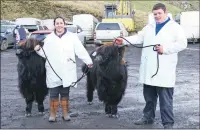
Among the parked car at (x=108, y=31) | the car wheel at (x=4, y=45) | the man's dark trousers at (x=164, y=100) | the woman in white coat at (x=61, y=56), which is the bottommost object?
the car wheel at (x=4, y=45)

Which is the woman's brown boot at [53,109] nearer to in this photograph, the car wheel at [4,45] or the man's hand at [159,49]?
the man's hand at [159,49]

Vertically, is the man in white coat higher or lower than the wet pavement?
higher

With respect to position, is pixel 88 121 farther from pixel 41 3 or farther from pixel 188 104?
pixel 41 3

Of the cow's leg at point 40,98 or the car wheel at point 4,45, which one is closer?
the cow's leg at point 40,98

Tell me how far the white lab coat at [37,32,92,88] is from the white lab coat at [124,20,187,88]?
4.33 ft

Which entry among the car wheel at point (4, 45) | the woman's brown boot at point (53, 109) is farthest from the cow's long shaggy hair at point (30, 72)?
the car wheel at point (4, 45)

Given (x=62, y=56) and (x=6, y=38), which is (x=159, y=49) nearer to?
(x=62, y=56)

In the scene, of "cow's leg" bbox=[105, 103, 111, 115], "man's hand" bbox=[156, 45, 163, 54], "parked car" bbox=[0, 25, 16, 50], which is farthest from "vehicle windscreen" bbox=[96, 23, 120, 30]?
"man's hand" bbox=[156, 45, 163, 54]

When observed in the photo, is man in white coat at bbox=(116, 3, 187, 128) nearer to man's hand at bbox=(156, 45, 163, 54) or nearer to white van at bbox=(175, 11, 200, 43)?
man's hand at bbox=(156, 45, 163, 54)

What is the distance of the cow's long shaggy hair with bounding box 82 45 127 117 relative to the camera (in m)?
8.32

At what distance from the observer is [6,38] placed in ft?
89.8

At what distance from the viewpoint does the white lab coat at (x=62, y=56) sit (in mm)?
8070

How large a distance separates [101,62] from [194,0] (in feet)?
268

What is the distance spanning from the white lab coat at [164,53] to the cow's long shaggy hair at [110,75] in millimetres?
1007
